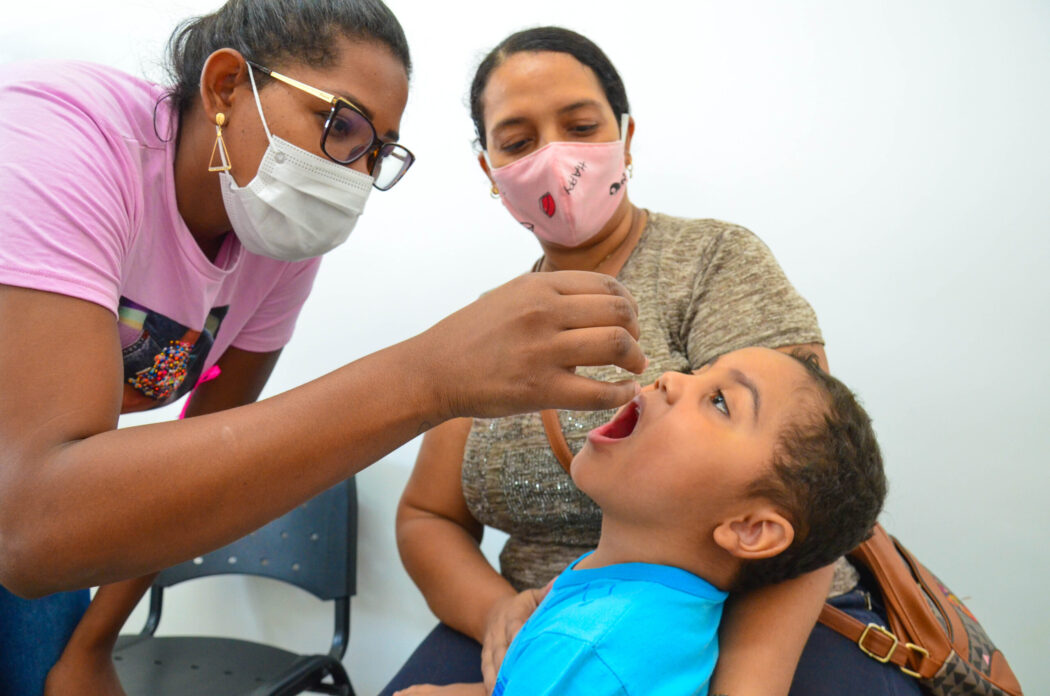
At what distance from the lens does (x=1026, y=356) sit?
1890 millimetres

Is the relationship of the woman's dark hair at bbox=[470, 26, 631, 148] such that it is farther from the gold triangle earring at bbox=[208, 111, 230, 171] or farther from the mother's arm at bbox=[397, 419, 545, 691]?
the mother's arm at bbox=[397, 419, 545, 691]

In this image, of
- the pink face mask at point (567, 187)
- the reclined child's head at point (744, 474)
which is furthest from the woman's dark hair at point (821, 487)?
the pink face mask at point (567, 187)

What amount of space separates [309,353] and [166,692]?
3.69 feet

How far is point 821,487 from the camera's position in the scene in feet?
3.59

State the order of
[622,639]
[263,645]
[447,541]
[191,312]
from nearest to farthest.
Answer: [622,639], [191,312], [447,541], [263,645]

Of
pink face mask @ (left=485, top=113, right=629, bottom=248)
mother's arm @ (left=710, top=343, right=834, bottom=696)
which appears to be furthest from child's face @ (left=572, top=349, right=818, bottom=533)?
pink face mask @ (left=485, top=113, right=629, bottom=248)

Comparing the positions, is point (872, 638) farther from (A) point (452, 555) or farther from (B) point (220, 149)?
(B) point (220, 149)

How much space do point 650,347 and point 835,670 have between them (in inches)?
25.6

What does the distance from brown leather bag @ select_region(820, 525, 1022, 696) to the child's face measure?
37 centimetres

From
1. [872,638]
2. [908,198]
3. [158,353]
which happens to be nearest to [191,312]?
[158,353]

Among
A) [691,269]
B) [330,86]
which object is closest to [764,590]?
[691,269]

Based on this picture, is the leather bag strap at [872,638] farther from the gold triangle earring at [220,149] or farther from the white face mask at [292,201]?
the gold triangle earring at [220,149]

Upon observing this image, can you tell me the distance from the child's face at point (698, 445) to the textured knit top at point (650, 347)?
202 millimetres

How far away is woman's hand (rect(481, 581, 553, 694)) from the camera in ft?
4.04
